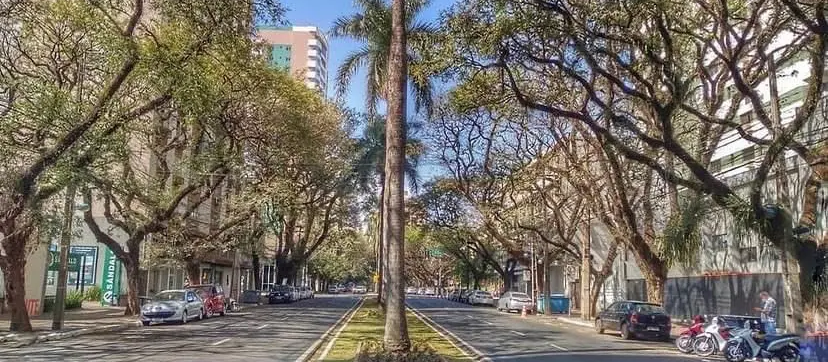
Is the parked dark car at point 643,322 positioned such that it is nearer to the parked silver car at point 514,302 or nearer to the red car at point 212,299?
the red car at point 212,299

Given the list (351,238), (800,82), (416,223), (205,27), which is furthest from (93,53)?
(351,238)

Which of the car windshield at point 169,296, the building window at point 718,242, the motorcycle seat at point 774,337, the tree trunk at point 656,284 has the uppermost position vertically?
the building window at point 718,242

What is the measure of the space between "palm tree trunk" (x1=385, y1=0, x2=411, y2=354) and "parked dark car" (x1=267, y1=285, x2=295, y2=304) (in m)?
43.9

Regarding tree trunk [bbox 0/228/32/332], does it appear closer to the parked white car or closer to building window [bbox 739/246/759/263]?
building window [bbox 739/246/759/263]

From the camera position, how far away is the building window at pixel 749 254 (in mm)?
31487

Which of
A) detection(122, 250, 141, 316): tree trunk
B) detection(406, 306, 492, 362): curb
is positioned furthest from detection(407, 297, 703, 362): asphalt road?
detection(122, 250, 141, 316): tree trunk

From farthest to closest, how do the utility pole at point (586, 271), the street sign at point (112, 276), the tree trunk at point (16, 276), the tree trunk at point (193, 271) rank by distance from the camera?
the street sign at point (112, 276) < the tree trunk at point (193, 271) < the utility pole at point (586, 271) < the tree trunk at point (16, 276)

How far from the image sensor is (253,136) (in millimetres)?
33094

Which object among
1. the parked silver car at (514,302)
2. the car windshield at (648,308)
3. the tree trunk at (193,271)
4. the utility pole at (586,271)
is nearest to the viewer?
the car windshield at (648,308)

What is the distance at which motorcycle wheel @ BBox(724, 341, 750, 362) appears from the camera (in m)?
19.0

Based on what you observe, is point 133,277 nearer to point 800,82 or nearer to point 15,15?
point 15,15

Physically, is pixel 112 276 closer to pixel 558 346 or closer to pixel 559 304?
pixel 559 304

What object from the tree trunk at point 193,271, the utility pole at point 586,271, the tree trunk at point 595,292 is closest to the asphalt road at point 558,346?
the utility pole at point 586,271

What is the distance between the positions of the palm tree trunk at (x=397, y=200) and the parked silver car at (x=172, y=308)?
1621 centimetres
